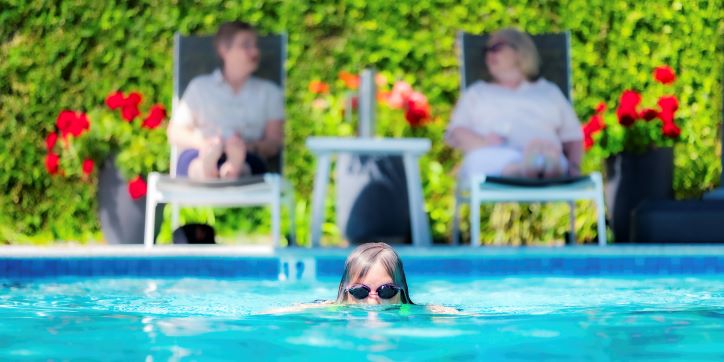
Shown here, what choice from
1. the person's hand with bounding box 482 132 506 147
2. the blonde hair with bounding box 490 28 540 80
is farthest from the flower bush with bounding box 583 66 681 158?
the person's hand with bounding box 482 132 506 147

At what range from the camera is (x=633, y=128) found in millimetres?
6680

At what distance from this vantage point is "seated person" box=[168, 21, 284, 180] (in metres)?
6.12

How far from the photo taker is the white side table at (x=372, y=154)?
19.1ft

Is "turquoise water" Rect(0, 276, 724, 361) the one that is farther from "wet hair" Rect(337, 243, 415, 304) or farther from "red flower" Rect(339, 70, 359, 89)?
"red flower" Rect(339, 70, 359, 89)

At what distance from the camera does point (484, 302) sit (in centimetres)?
429

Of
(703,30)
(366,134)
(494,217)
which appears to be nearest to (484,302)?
(366,134)

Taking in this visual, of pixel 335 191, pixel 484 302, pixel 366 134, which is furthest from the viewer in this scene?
pixel 335 191

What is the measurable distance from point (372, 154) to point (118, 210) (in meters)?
1.36

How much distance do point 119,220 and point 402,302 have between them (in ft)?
11.5

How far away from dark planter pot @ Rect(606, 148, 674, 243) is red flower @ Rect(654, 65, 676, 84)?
1.36 ft

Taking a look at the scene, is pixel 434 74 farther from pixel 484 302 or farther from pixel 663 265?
pixel 484 302

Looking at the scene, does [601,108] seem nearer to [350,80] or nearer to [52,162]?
[350,80]

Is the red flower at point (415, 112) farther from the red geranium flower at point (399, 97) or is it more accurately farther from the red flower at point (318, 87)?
the red flower at point (318, 87)

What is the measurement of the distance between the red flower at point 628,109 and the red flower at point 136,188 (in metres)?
2.43
